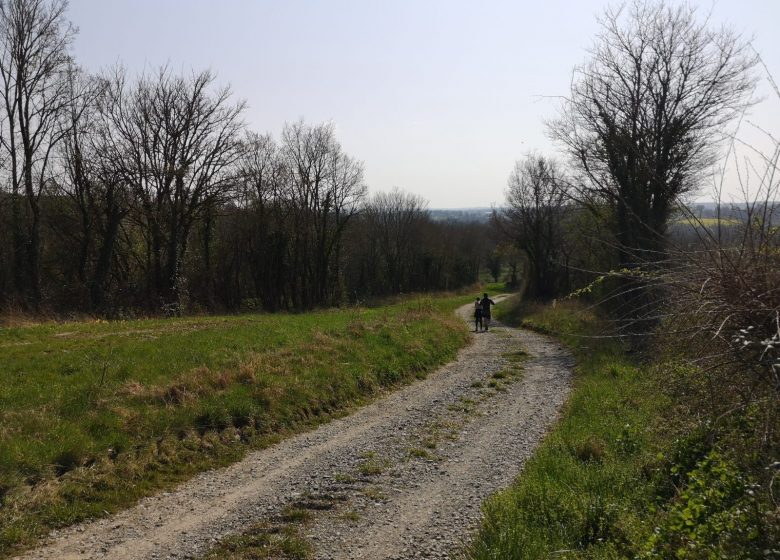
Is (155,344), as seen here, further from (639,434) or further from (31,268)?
(31,268)

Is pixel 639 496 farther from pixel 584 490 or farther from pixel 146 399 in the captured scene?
pixel 146 399

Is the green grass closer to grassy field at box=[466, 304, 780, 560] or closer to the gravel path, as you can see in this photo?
grassy field at box=[466, 304, 780, 560]

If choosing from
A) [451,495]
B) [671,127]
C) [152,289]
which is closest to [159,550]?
[451,495]

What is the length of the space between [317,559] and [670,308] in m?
4.64

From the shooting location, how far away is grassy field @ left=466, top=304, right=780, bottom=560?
13.4ft

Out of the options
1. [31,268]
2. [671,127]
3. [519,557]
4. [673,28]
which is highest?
[673,28]

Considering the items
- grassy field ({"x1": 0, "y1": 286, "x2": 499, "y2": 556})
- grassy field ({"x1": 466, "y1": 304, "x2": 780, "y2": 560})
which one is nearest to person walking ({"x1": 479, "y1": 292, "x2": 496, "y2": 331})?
grassy field ({"x1": 0, "y1": 286, "x2": 499, "y2": 556})

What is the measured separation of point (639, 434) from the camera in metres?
8.25

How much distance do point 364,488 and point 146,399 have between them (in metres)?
4.65

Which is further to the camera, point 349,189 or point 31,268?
point 349,189

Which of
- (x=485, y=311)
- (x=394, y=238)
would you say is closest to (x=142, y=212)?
(x=485, y=311)

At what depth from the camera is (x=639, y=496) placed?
231 inches

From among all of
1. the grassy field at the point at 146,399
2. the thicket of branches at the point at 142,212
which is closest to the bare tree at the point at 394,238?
the thicket of branches at the point at 142,212

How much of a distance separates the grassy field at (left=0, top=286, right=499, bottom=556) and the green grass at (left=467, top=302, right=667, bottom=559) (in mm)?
4744
